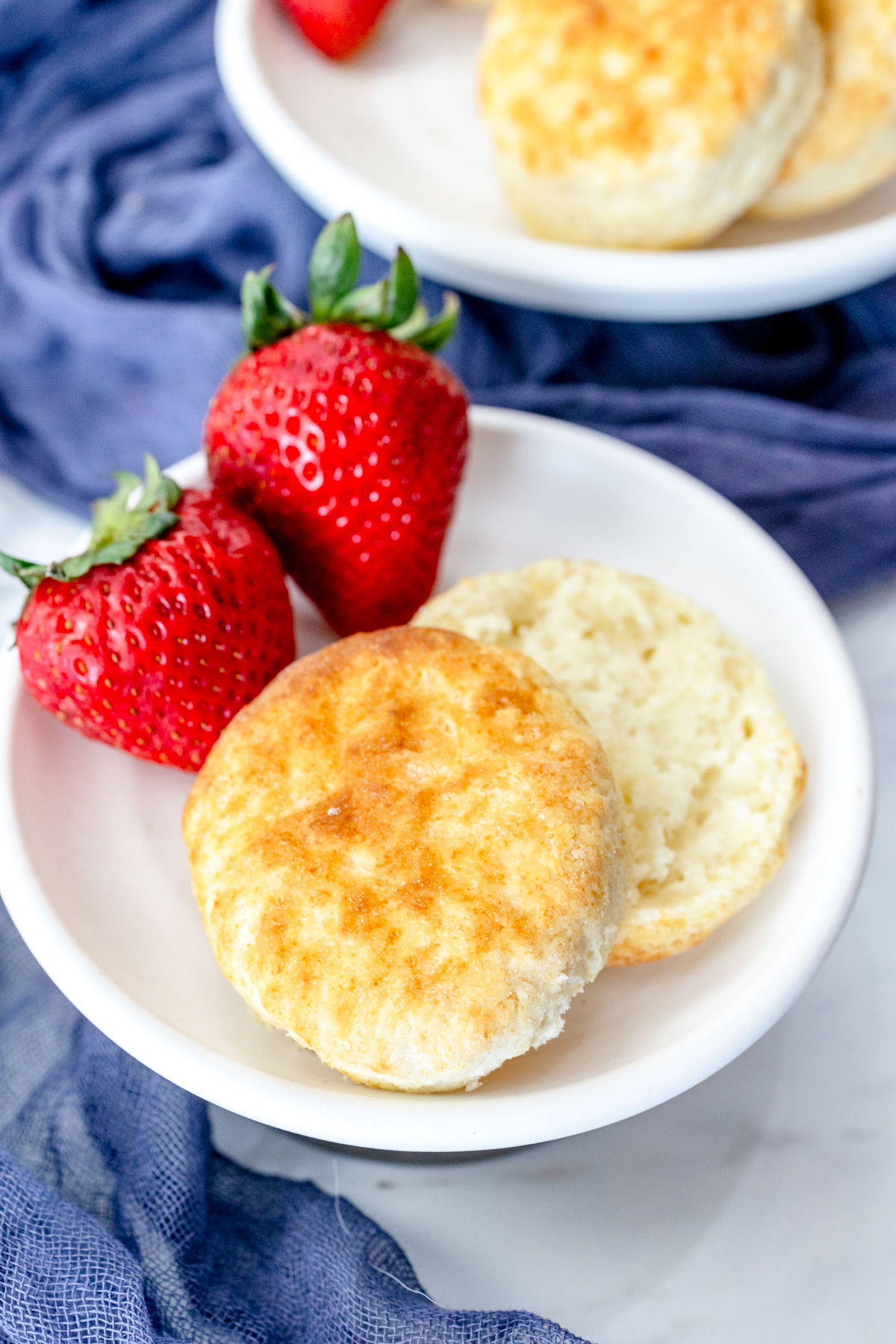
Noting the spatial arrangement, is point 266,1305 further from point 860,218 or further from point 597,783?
point 860,218

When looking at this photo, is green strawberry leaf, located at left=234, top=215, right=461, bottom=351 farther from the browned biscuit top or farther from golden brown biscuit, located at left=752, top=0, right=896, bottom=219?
golden brown biscuit, located at left=752, top=0, right=896, bottom=219

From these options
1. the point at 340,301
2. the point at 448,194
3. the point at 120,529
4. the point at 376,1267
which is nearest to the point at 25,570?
the point at 120,529

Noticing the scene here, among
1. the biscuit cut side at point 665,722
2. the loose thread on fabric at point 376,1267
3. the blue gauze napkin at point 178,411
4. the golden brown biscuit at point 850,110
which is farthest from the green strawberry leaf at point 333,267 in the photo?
the loose thread on fabric at point 376,1267

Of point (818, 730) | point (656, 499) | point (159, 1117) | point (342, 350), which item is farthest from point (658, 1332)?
point (342, 350)

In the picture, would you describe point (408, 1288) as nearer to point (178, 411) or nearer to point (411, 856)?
point (411, 856)

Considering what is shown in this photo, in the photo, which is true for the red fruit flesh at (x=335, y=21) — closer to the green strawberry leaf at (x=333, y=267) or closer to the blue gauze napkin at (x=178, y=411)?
the blue gauze napkin at (x=178, y=411)

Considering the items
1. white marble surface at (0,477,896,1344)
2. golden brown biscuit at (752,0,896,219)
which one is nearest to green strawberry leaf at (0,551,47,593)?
white marble surface at (0,477,896,1344)

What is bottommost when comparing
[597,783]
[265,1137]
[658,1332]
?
[658,1332]
